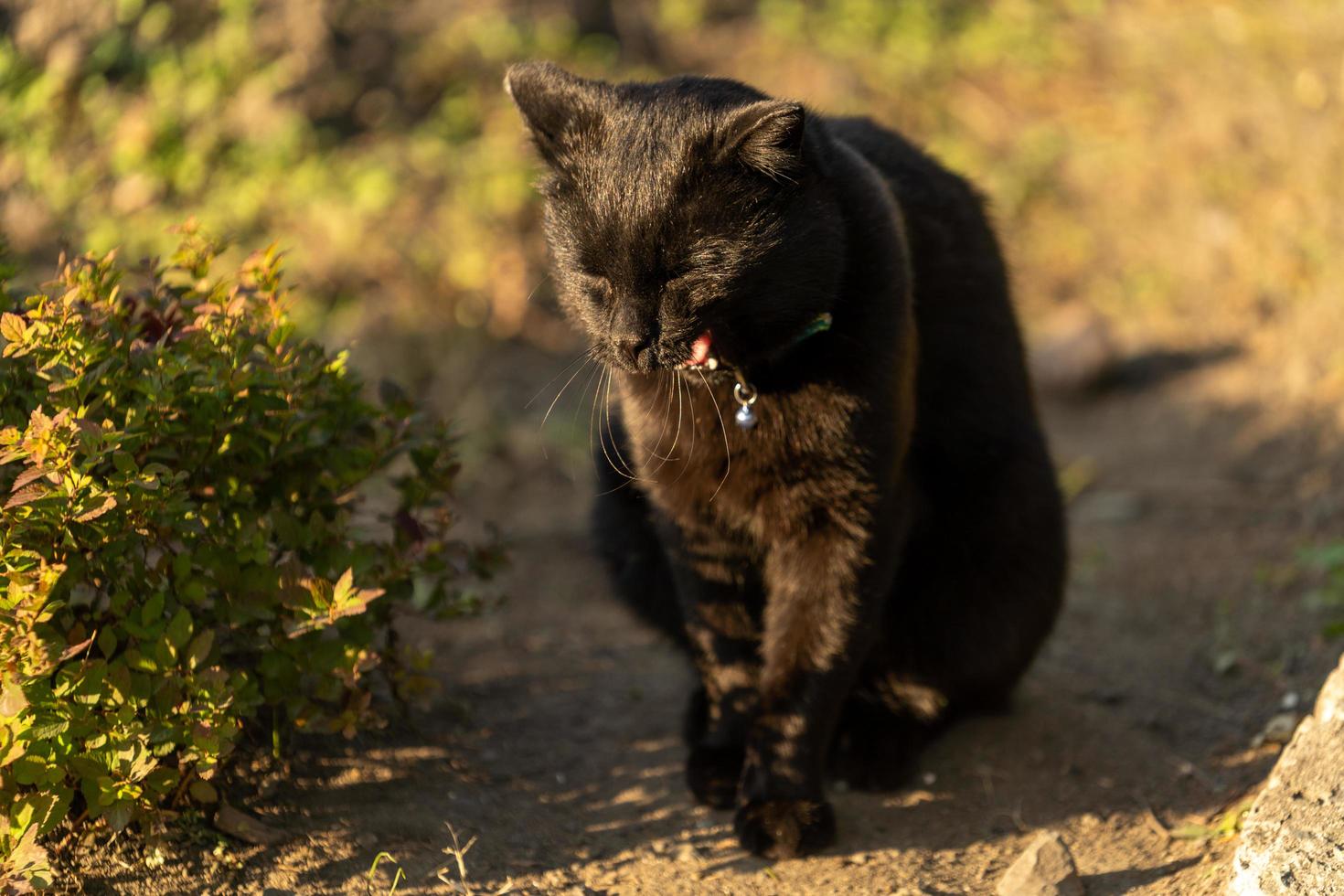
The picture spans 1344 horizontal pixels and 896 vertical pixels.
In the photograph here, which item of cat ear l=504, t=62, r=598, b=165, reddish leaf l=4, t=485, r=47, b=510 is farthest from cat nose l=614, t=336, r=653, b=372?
reddish leaf l=4, t=485, r=47, b=510

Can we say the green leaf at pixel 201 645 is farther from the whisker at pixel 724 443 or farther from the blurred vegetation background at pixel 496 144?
the blurred vegetation background at pixel 496 144

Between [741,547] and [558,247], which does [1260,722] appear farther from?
[558,247]

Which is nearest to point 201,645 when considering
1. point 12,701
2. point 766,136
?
point 12,701

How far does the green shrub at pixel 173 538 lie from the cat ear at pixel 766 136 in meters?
0.86

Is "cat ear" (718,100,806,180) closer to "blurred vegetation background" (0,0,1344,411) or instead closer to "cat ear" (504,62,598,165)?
"cat ear" (504,62,598,165)

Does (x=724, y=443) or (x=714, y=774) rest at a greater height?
(x=724, y=443)

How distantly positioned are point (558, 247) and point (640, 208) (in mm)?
262

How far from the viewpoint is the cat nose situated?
7.34 ft

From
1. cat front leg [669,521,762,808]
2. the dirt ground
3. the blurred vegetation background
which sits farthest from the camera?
the blurred vegetation background

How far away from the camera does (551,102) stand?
2.46 m

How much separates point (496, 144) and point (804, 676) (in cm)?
393

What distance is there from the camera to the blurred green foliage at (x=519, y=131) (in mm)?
5281

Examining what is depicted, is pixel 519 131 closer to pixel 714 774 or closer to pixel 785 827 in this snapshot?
pixel 714 774

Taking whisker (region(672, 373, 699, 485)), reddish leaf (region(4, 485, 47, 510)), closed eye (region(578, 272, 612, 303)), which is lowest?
whisker (region(672, 373, 699, 485))
